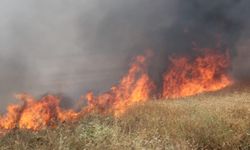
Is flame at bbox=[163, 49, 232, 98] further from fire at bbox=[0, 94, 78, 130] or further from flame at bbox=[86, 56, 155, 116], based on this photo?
fire at bbox=[0, 94, 78, 130]

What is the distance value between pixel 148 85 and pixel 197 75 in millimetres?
3999

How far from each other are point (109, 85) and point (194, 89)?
6.38 m

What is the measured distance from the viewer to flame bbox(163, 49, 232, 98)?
2753cm

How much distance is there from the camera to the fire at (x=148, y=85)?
20622 millimetres

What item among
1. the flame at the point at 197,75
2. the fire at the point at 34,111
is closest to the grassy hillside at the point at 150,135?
the fire at the point at 34,111

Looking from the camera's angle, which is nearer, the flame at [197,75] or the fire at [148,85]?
the fire at [148,85]

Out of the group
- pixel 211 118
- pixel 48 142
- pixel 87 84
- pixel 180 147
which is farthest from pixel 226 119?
pixel 87 84

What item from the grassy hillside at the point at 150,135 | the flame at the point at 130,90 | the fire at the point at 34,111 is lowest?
the grassy hillside at the point at 150,135

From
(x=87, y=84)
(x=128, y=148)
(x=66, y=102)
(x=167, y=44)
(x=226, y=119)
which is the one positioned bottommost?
(x=128, y=148)

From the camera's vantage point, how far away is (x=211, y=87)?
27.7 meters

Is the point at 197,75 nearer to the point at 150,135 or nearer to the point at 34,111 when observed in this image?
the point at 34,111

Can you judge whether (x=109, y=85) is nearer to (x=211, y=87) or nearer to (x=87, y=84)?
(x=87, y=84)

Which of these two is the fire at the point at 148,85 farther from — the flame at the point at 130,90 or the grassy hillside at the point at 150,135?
the grassy hillside at the point at 150,135

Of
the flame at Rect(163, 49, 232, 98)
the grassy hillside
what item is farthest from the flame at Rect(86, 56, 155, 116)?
the grassy hillside
